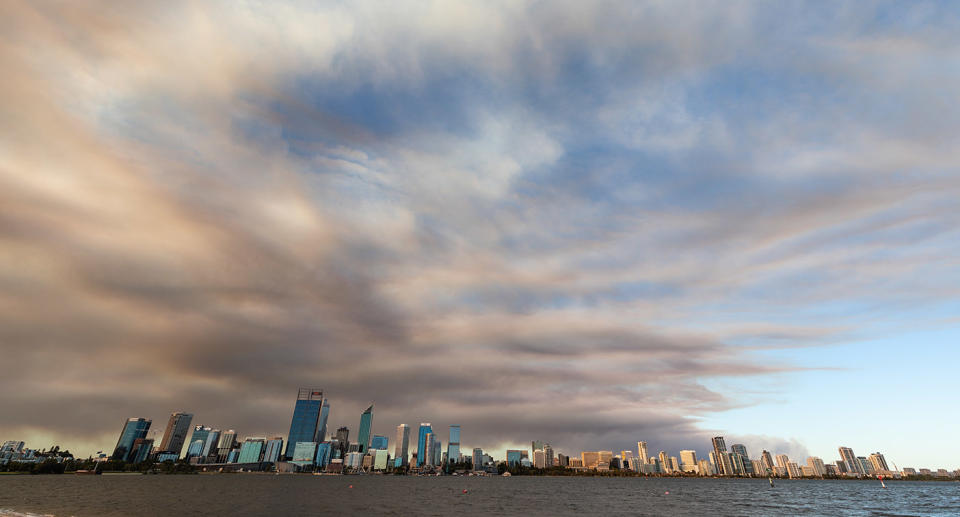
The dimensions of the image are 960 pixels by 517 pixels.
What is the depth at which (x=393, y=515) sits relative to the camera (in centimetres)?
8569

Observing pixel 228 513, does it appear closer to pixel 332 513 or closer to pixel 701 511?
pixel 332 513

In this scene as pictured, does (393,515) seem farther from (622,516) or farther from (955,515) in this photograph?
(955,515)

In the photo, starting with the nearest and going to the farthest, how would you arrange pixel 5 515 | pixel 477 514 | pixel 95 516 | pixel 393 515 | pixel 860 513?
pixel 5 515, pixel 95 516, pixel 393 515, pixel 477 514, pixel 860 513

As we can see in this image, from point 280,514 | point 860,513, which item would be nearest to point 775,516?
point 860,513

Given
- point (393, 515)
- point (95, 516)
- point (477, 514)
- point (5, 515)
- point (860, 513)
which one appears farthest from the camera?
point (860, 513)

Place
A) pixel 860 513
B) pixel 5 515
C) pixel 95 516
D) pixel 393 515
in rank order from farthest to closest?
pixel 860 513 < pixel 393 515 < pixel 95 516 < pixel 5 515

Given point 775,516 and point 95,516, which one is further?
point 775,516

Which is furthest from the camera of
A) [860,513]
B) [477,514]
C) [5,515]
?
[860,513]

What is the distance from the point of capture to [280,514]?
282 feet

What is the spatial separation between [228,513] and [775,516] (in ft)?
397

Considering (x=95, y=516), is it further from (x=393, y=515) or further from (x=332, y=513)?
(x=393, y=515)

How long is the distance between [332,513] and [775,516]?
325ft

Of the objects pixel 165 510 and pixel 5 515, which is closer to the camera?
pixel 5 515

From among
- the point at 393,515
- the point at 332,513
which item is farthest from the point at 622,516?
the point at 332,513
